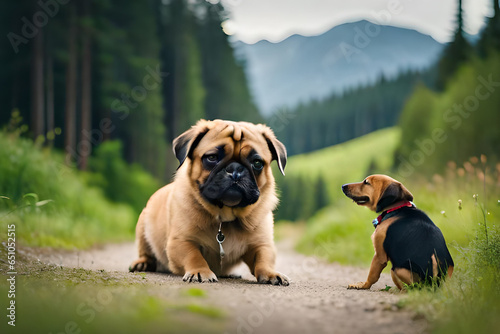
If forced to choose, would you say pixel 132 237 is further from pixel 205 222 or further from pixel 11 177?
pixel 205 222

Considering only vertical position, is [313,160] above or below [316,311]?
below

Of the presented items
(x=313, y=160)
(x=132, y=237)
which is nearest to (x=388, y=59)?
(x=313, y=160)

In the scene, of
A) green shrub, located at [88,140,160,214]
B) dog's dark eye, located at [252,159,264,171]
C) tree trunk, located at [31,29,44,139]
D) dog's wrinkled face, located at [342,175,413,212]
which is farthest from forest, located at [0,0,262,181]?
dog's wrinkled face, located at [342,175,413,212]

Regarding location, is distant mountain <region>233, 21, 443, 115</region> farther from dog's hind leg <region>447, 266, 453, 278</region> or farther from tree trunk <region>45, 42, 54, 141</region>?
dog's hind leg <region>447, 266, 453, 278</region>

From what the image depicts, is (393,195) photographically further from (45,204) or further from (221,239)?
(45,204)

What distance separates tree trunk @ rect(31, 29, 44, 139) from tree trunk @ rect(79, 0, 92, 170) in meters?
2.18

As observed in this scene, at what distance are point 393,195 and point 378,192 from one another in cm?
18

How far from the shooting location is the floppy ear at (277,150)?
548 cm

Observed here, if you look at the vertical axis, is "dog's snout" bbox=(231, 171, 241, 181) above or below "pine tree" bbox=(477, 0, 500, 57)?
below

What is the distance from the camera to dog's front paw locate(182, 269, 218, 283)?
4789 millimetres

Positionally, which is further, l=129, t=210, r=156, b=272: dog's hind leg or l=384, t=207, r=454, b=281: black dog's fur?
l=129, t=210, r=156, b=272: dog's hind leg

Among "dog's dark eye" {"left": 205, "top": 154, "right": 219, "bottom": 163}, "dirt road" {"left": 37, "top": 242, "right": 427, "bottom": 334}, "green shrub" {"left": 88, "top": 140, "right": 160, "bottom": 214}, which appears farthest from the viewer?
"green shrub" {"left": 88, "top": 140, "right": 160, "bottom": 214}

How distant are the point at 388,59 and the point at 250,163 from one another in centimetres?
2749

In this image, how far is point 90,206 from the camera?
1255 cm
